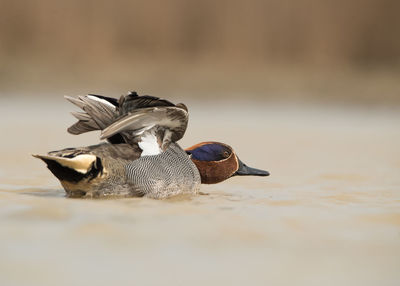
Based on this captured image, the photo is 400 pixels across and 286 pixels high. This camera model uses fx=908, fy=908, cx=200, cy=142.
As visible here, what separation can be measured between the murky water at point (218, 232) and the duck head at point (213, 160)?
0.55ft

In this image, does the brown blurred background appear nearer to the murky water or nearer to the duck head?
the murky water

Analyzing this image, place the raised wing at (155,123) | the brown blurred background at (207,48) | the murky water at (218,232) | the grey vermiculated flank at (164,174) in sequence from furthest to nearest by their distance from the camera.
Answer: the brown blurred background at (207,48) → the grey vermiculated flank at (164,174) → the raised wing at (155,123) → the murky water at (218,232)

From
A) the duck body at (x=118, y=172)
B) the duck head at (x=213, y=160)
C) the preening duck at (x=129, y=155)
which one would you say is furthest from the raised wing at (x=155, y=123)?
the duck head at (x=213, y=160)

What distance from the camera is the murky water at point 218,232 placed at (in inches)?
180

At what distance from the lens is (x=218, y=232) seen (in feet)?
18.0

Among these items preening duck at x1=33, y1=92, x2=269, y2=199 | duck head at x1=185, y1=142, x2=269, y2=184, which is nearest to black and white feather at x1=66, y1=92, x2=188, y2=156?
preening duck at x1=33, y1=92, x2=269, y2=199

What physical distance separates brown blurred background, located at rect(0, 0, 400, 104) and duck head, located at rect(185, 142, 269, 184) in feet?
41.9

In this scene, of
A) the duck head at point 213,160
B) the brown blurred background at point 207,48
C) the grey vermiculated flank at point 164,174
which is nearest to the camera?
the grey vermiculated flank at point 164,174

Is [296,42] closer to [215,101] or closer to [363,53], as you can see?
[363,53]

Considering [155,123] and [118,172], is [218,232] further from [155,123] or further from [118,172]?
[155,123]

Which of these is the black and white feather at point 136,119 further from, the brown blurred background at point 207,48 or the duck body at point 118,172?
the brown blurred background at point 207,48

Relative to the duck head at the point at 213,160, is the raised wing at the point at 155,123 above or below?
above

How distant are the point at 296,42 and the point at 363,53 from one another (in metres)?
1.80

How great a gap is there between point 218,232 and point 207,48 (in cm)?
1845
